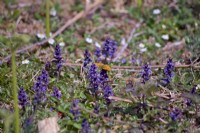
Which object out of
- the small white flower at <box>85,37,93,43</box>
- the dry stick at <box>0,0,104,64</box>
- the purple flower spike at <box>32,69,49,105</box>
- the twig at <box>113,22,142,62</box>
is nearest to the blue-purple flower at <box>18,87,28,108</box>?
the purple flower spike at <box>32,69,49,105</box>

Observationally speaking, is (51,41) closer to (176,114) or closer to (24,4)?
(24,4)

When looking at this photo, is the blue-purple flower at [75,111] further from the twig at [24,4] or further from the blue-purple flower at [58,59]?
the twig at [24,4]

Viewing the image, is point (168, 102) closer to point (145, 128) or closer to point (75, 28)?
point (145, 128)

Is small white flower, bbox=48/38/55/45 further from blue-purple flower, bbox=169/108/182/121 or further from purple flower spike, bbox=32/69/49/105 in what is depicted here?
blue-purple flower, bbox=169/108/182/121

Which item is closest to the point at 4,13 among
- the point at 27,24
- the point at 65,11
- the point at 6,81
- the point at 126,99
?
the point at 27,24

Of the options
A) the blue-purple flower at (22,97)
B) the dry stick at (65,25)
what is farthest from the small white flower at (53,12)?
the blue-purple flower at (22,97)

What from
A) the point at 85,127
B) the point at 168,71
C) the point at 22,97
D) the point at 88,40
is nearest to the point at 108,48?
the point at 88,40

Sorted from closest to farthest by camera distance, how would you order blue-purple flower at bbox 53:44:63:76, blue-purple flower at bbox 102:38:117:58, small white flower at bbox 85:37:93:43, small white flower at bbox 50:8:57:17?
blue-purple flower at bbox 53:44:63:76, blue-purple flower at bbox 102:38:117:58, small white flower at bbox 85:37:93:43, small white flower at bbox 50:8:57:17

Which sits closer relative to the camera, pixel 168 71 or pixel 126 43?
pixel 168 71

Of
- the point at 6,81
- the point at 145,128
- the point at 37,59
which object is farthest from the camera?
the point at 37,59
